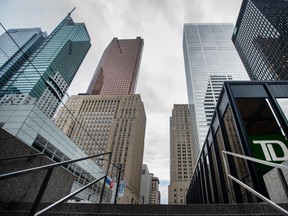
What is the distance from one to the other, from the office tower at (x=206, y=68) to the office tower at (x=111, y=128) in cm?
3684

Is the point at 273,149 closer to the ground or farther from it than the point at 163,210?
farther from it

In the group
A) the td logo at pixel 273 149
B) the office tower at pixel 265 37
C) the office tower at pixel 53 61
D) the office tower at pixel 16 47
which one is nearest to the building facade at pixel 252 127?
the td logo at pixel 273 149

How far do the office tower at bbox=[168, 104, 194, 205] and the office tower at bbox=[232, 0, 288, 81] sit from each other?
213 ft

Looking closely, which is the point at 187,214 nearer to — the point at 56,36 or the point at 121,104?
the point at 121,104

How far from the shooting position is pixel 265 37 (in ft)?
250

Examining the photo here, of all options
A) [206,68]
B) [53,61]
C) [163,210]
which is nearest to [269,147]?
[163,210]

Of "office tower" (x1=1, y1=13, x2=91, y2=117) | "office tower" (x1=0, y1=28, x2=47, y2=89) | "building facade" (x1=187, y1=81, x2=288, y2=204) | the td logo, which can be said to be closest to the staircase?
"building facade" (x1=187, y1=81, x2=288, y2=204)

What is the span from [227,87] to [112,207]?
7.79 m

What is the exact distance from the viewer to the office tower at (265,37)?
223ft

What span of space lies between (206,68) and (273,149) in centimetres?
11916

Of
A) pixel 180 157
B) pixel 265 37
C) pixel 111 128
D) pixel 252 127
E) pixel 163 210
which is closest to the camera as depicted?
pixel 163 210

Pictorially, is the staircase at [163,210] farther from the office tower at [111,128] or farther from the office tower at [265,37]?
the office tower at [111,128]

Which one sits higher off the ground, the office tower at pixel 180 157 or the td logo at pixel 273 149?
the office tower at pixel 180 157

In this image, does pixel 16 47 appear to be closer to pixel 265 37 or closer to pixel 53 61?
pixel 53 61
